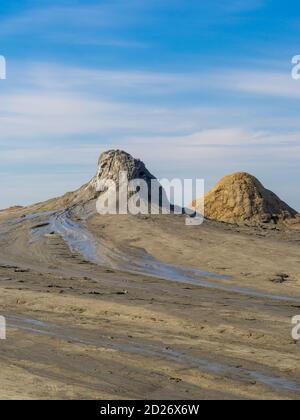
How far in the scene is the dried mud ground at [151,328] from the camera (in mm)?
9609

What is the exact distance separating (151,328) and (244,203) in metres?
30.2

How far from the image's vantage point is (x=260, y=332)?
12.9 metres

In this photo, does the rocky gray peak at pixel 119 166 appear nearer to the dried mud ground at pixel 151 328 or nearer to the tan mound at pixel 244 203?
the tan mound at pixel 244 203

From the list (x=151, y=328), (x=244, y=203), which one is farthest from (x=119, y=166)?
(x=151, y=328)

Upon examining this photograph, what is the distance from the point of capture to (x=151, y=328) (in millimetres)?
13281

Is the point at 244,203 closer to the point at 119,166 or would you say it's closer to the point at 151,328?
the point at 119,166

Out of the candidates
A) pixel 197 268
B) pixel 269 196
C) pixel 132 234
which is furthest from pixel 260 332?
pixel 269 196

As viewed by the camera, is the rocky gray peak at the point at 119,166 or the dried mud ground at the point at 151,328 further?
the rocky gray peak at the point at 119,166

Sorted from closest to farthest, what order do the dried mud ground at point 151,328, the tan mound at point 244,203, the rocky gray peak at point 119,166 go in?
1. the dried mud ground at point 151,328
2. the rocky gray peak at point 119,166
3. the tan mound at point 244,203

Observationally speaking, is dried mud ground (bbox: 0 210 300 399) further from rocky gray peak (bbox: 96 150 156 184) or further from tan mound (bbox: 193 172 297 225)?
tan mound (bbox: 193 172 297 225)

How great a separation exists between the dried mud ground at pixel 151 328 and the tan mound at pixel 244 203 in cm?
1625

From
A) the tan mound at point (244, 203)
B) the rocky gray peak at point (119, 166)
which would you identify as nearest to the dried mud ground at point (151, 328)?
the rocky gray peak at point (119, 166)

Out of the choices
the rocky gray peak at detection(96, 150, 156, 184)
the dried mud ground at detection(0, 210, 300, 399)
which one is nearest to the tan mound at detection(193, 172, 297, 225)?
the rocky gray peak at detection(96, 150, 156, 184)
